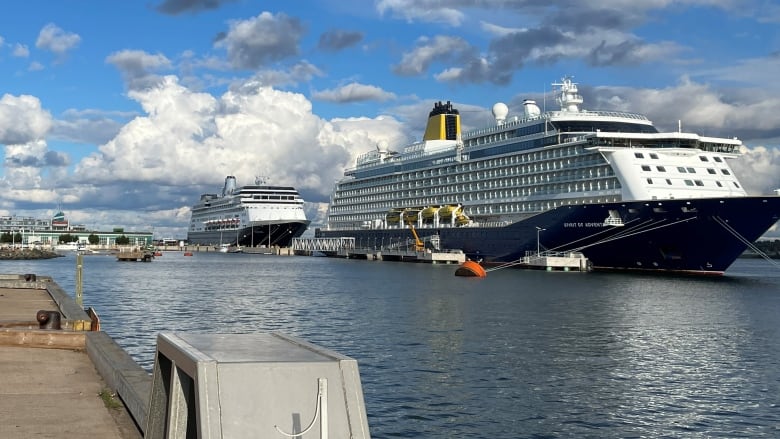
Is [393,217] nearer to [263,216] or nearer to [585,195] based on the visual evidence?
[585,195]

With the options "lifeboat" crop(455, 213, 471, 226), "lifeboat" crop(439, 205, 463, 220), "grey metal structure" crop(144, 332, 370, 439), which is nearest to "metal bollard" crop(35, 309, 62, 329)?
"grey metal structure" crop(144, 332, 370, 439)

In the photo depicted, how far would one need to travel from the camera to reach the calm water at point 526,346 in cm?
1567

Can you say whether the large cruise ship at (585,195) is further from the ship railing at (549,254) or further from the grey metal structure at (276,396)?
the grey metal structure at (276,396)

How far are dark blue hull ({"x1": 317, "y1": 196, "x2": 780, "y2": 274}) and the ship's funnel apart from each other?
93.0 feet

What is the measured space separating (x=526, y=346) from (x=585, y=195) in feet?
141

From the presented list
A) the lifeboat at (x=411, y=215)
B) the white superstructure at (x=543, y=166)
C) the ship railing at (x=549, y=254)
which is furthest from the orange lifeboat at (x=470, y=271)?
the lifeboat at (x=411, y=215)

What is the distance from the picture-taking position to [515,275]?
2516 inches

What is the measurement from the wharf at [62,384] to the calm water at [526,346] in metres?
5.00

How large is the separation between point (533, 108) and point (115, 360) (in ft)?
239

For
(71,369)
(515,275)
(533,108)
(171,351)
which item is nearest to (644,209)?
(515,275)

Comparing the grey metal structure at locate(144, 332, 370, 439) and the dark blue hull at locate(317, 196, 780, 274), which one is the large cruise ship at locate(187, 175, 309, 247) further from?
the grey metal structure at locate(144, 332, 370, 439)

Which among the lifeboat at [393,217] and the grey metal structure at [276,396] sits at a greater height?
the lifeboat at [393,217]

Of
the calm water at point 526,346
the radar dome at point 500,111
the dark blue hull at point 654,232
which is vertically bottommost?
the calm water at point 526,346

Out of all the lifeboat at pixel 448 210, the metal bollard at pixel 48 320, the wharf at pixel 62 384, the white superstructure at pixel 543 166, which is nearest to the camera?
the wharf at pixel 62 384
